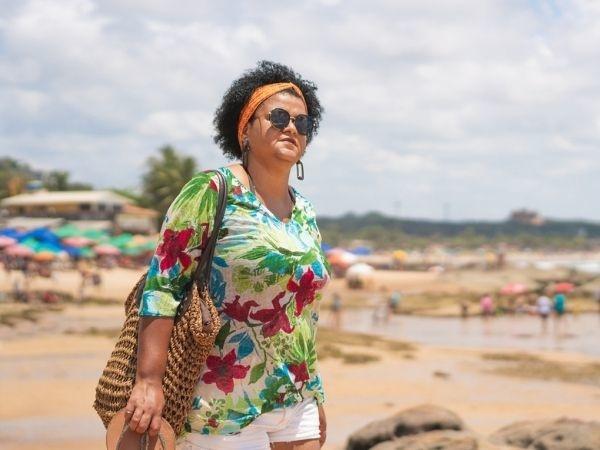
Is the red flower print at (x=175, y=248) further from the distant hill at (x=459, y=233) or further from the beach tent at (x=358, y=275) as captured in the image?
the distant hill at (x=459, y=233)

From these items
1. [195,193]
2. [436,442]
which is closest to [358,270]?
[436,442]

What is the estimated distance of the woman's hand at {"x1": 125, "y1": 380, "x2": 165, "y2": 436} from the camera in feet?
7.77

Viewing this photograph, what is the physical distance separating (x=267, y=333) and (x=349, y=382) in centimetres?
960

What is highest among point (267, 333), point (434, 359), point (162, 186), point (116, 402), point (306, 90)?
point (162, 186)

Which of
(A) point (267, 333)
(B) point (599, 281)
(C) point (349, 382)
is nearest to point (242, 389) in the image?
(A) point (267, 333)

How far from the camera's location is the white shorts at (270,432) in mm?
2551

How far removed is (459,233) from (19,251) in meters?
144

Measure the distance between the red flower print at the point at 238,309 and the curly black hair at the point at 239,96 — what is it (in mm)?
606

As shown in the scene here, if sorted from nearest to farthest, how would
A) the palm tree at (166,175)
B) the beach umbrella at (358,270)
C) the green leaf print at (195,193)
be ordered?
the green leaf print at (195,193) < the beach umbrella at (358,270) < the palm tree at (166,175)

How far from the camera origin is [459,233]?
16575cm

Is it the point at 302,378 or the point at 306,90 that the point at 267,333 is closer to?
the point at 302,378

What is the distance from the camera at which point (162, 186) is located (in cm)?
4997

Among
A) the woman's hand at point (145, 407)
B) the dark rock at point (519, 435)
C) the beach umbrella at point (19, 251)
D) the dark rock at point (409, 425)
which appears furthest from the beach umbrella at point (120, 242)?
the woman's hand at point (145, 407)

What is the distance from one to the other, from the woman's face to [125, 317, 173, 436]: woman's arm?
2.16 ft
